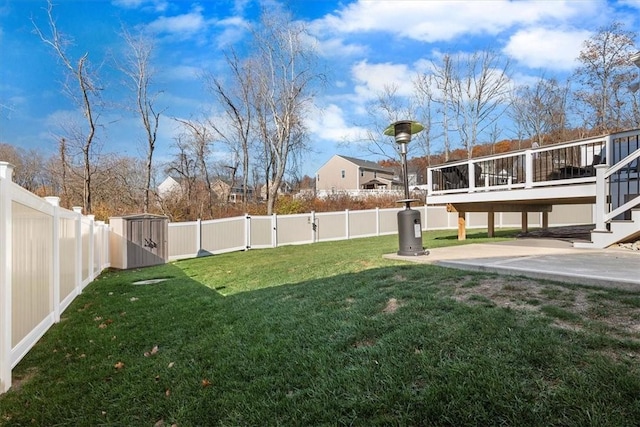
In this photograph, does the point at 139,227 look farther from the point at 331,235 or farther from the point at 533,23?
the point at 533,23

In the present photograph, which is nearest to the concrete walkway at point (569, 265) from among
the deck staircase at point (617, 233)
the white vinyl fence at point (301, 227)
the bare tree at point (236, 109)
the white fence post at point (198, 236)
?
the deck staircase at point (617, 233)

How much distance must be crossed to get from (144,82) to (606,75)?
77.9 feet

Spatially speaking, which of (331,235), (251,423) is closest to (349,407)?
(251,423)

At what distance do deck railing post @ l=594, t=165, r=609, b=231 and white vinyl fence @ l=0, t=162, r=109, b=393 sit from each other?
820 centimetres

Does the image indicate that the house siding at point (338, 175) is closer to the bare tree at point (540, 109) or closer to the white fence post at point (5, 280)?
the bare tree at point (540, 109)

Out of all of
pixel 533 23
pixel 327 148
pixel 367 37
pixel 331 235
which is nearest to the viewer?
pixel 533 23

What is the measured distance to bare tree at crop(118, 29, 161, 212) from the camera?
643 inches

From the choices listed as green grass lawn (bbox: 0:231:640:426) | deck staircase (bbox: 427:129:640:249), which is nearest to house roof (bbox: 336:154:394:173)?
deck staircase (bbox: 427:129:640:249)

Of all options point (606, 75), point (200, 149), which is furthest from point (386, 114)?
point (200, 149)

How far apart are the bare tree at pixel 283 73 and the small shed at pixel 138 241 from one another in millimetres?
7446

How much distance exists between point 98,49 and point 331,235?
12752mm

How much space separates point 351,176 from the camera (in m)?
39.2

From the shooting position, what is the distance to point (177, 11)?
1316cm

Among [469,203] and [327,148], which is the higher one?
[327,148]
